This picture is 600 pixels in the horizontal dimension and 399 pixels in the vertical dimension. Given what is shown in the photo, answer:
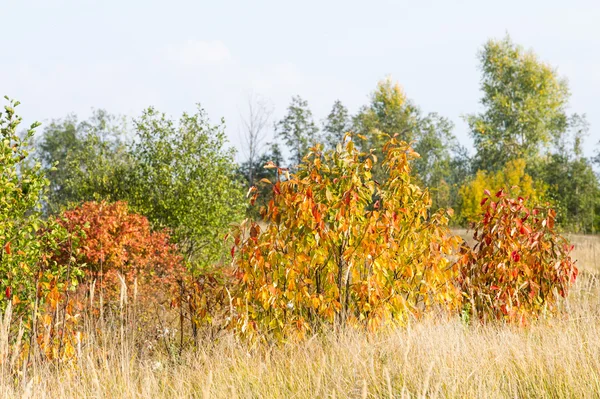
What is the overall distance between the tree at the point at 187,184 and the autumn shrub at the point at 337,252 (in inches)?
252

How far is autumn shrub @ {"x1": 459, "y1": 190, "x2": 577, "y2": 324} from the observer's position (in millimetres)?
5457

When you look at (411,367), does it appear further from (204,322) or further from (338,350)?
(204,322)

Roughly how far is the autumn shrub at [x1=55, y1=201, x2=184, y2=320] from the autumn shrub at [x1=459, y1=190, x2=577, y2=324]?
367cm

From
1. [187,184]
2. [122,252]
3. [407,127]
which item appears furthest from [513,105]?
[122,252]

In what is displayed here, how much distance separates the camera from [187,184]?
439 inches

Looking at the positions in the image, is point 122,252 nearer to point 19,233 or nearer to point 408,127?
point 19,233

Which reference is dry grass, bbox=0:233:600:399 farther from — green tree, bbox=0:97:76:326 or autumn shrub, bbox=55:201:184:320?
autumn shrub, bbox=55:201:184:320

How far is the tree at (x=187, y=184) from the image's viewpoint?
11086 mm

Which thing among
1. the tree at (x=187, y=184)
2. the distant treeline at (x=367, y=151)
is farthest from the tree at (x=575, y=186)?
the tree at (x=187, y=184)

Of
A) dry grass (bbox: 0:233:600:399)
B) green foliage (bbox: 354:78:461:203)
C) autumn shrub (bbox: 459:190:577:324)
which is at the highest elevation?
green foliage (bbox: 354:78:461:203)

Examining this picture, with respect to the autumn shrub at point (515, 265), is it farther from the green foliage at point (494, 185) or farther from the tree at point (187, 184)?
the green foliage at point (494, 185)

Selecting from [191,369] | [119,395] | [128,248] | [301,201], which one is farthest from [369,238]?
[128,248]

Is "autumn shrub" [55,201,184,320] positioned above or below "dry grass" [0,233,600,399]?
above

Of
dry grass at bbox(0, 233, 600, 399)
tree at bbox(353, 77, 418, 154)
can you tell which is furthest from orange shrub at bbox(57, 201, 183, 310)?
tree at bbox(353, 77, 418, 154)
